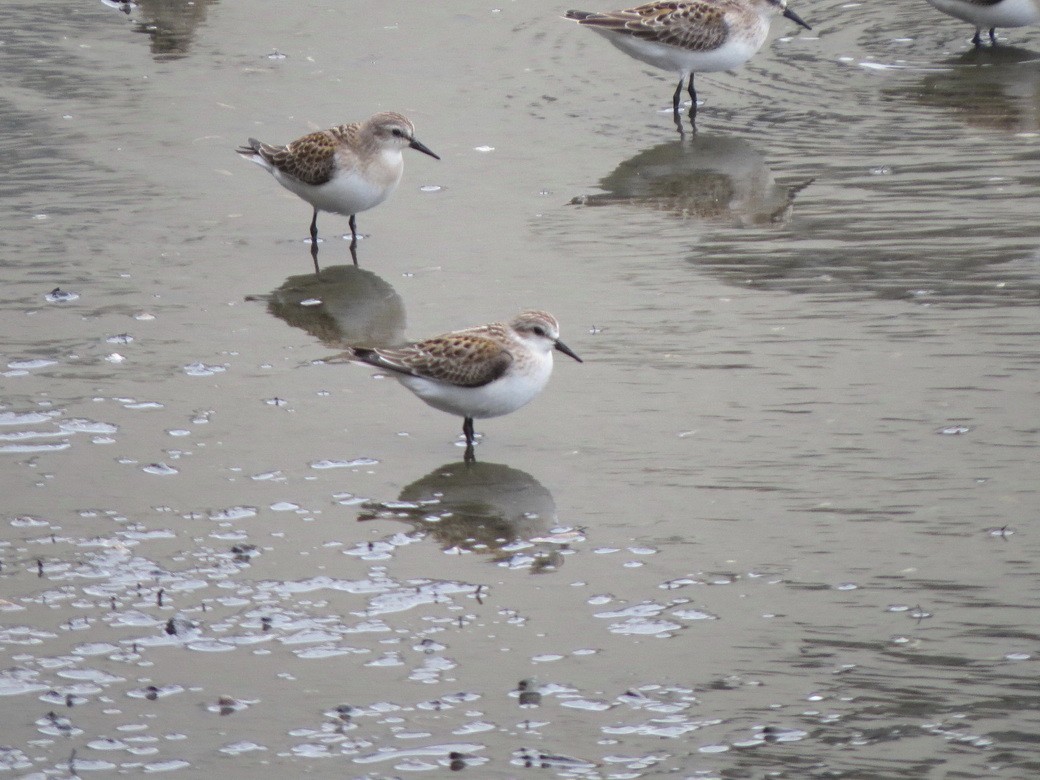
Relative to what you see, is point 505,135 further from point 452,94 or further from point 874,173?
point 874,173

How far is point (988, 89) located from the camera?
51.9 feet

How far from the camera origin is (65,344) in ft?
34.1

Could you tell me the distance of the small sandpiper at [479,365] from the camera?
336 inches

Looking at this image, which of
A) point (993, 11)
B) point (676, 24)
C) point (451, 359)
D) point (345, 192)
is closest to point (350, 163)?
point (345, 192)

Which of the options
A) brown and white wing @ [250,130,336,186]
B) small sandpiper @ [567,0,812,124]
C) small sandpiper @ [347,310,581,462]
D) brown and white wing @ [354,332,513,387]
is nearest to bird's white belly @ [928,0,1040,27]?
small sandpiper @ [567,0,812,124]

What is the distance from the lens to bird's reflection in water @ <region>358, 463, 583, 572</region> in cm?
759

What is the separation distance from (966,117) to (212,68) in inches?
321

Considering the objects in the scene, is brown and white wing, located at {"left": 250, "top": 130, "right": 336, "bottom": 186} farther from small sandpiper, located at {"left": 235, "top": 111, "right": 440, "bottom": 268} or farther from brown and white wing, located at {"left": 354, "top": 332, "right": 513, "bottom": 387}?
brown and white wing, located at {"left": 354, "top": 332, "right": 513, "bottom": 387}

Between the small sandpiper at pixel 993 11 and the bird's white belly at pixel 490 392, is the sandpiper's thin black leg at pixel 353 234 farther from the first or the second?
the small sandpiper at pixel 993 11

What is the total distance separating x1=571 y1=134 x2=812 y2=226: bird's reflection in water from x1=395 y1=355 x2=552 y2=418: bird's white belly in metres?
4.33

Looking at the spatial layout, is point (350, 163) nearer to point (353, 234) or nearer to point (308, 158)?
point (308, 158)

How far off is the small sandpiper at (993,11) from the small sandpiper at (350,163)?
754 cm

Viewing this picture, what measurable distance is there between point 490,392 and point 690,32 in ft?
26.9

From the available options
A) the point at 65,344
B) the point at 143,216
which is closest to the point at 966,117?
the point at 143,216
